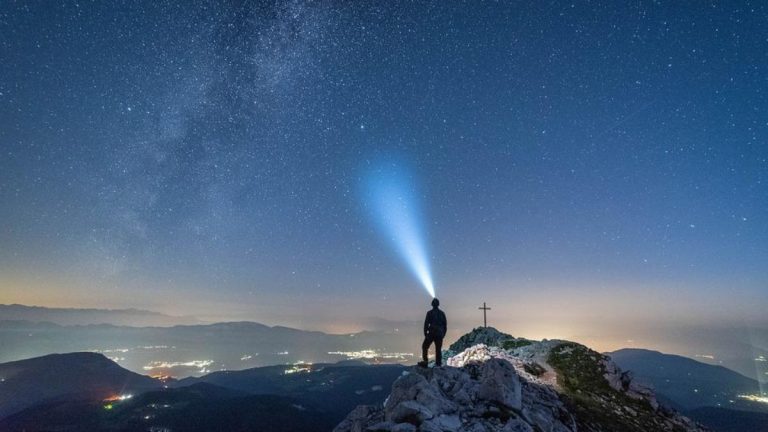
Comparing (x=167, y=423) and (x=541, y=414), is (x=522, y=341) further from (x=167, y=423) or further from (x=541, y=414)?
(x=167, y=423)

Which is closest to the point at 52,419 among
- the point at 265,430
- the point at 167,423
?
the point at 167,423

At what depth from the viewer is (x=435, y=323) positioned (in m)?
19.4

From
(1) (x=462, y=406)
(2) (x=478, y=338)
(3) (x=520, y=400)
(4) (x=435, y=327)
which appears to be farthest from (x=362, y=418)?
(2) (x=478, y=338)

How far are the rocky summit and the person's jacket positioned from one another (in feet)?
6.26

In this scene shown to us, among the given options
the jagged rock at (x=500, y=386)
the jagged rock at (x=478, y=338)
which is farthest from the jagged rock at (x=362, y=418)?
the jagged rock at (x=478, y=338)

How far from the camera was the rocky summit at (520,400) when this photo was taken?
14.2m

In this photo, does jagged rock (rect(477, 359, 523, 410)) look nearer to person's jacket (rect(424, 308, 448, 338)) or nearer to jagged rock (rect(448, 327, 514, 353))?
person's jacket (rect(424, 308, 448, 338))

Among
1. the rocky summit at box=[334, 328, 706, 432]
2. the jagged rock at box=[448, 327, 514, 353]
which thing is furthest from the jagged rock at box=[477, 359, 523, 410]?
the jagged rock at box=[448, 327, 514, 353]

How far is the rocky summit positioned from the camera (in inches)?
559

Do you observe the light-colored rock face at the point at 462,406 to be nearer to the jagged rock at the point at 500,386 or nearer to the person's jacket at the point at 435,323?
the jagged rock at the point at 500,386

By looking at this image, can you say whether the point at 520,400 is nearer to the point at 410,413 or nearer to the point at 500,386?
the point at 500,386

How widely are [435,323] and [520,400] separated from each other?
5368mm

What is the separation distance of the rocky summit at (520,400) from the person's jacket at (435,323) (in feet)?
6.26

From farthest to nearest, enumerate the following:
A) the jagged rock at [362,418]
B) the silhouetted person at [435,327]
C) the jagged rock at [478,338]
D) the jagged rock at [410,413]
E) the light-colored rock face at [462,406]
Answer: the jagged rock at [478,338] → the silhouetted person at [435,327] → the jagged rock at [362,418] → the light-colored rock face at [462,406] → the jagged rock at [410,413]
